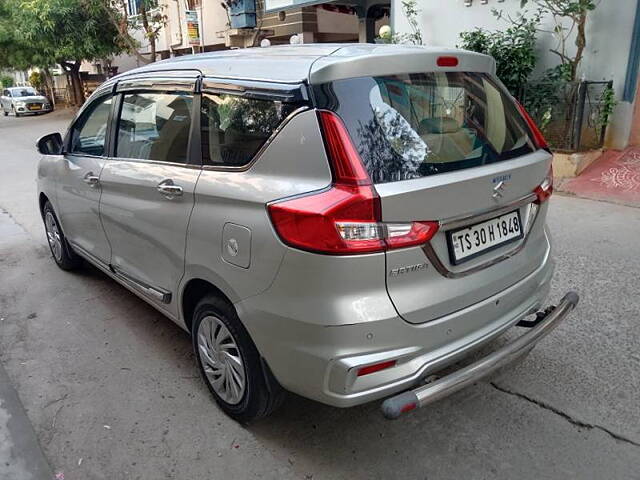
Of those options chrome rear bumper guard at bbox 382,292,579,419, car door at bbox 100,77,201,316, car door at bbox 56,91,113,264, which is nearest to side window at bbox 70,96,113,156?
car door at bbox 56,91,113,264

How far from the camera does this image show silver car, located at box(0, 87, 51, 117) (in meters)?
29.1

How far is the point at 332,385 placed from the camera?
2.11 meters

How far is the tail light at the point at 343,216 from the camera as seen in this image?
201 cm

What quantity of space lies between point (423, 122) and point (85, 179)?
268cm

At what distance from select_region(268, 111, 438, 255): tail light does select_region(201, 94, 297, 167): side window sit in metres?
0.32

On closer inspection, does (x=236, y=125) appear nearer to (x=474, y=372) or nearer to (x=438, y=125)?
(x=438, y=125)

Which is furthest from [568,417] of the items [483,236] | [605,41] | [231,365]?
[605,41]

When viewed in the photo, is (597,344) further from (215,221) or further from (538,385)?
(215,221)

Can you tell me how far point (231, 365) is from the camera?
267 centimetres

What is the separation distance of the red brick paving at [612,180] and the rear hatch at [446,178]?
15.4 feet

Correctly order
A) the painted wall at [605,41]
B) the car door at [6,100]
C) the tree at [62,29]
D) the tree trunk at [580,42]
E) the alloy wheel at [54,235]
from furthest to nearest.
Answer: the car door at [6,100] < the tree at [62,29] < the painted wall at [605,41] < the tree trunk at [580,42] < the alloy wheel at [54,235]

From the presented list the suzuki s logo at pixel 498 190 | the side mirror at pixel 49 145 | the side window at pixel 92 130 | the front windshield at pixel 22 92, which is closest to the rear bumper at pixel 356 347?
the suzuki s logo at pixel 498 190

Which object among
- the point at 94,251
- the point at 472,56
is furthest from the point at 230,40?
the point at 472,56

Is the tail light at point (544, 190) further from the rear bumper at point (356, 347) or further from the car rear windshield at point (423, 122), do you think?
the rear bumper at point (356, 347)
